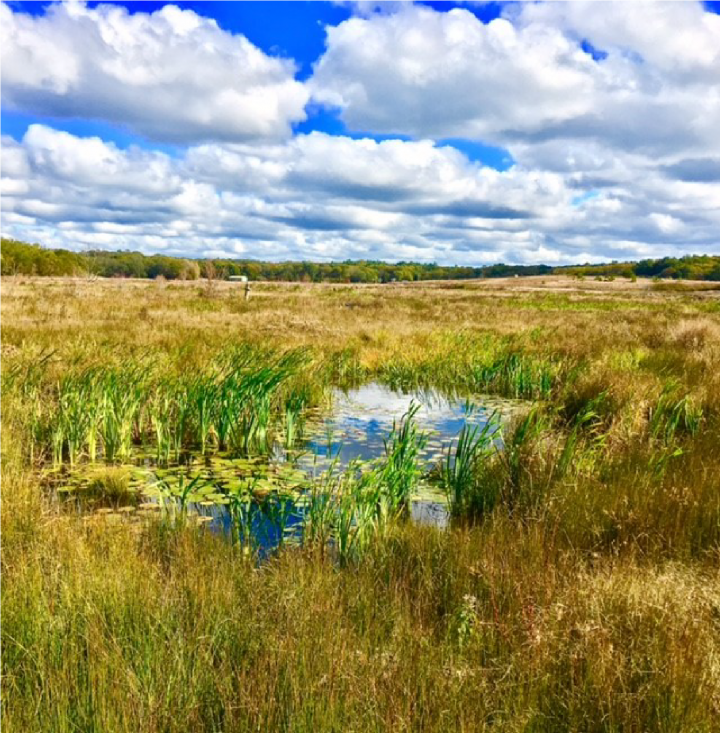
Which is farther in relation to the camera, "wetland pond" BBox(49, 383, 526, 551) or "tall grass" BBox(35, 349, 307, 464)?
"tall grass" BBox(35, 349, 307, 464)

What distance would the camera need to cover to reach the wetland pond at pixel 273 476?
214 inches

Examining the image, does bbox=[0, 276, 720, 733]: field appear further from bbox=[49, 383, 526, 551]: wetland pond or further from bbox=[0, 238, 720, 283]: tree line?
bbox=[0, 238, 720, 283]: tree line

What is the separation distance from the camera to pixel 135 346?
505 inches

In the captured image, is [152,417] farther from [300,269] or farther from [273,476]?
[300,269]

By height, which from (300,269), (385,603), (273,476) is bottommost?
(273,476)

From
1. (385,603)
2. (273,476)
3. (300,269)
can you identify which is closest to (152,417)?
(273,476)

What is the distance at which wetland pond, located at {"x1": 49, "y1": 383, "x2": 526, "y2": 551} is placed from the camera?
543 cm

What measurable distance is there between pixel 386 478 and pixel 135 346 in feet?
30.5

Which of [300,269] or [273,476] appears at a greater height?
[300,269]

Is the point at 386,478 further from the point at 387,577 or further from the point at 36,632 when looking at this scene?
the point at 36,632

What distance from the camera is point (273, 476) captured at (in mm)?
6672

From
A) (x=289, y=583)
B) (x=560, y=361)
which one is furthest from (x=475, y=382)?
(x=289, y=583)

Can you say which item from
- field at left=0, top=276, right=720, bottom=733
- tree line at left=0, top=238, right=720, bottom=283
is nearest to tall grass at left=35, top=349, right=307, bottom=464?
field at left=0, top=276, right=720, bottom=733

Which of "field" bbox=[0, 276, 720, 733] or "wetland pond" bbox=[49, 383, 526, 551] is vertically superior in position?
"field" bbox=[0, 276, 720, 733]
